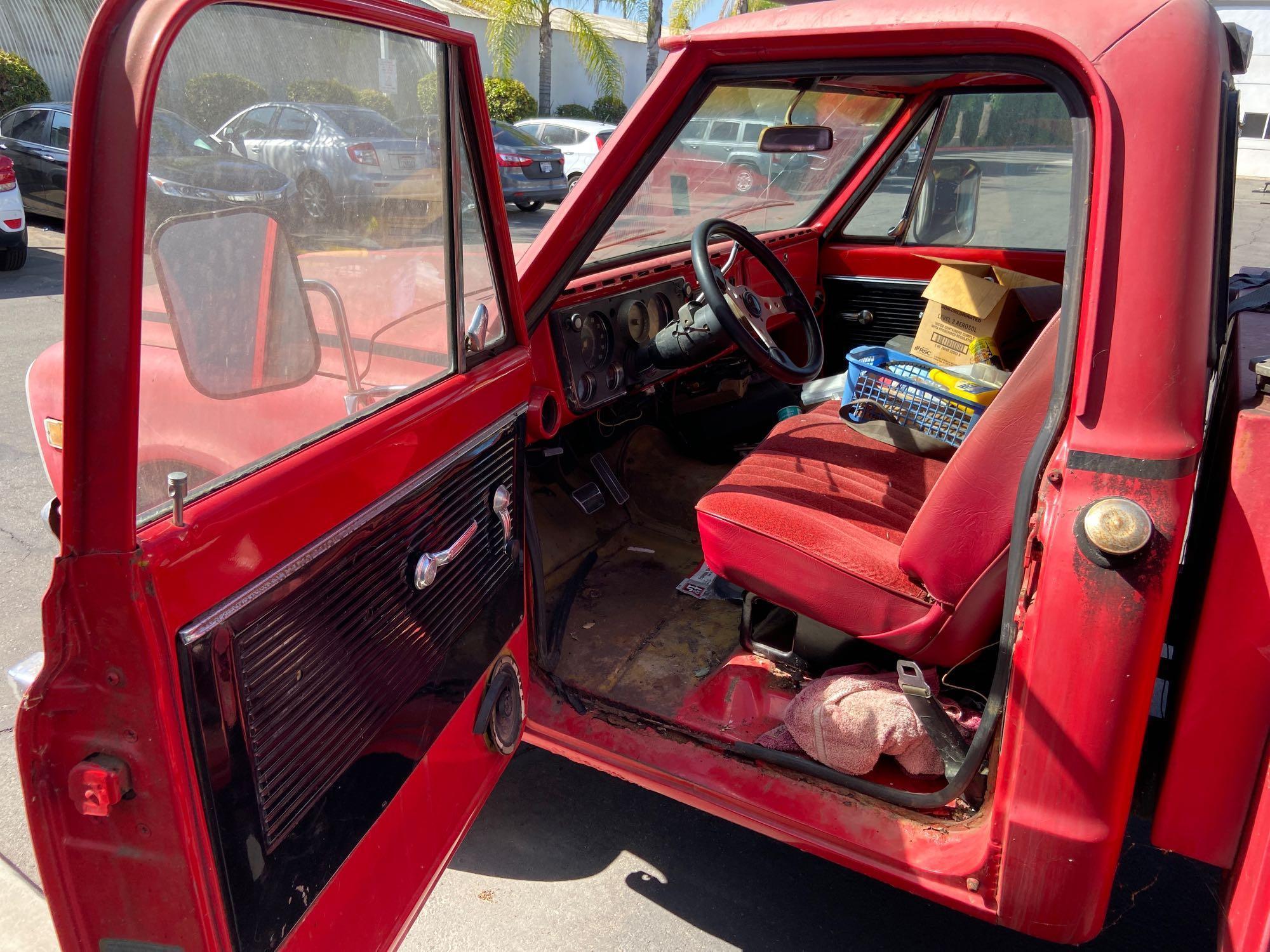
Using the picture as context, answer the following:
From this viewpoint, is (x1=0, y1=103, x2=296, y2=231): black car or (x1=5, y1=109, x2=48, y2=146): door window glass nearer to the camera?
(x1=0, y1=103, x2=296, y2=231): black car

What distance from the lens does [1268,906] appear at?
1.34 m

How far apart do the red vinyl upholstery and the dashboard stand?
0.46 m

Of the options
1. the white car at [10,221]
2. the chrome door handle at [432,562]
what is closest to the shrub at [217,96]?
the chrome door handle at [432,562]

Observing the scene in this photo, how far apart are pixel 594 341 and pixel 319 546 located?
1.46 metres

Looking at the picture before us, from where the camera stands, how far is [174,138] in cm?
106

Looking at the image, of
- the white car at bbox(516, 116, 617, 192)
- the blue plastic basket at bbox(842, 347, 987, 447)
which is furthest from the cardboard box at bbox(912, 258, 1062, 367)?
the white car at bbox(516, 116, 617, 192)

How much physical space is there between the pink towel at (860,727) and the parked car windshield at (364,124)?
1.40 meters

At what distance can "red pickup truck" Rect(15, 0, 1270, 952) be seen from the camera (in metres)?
1.07

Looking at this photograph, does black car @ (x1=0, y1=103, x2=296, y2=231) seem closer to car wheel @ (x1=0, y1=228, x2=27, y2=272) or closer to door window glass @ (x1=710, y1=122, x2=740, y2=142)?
door window glass @ (x1=710, y1=122, x2=740, y2=142)

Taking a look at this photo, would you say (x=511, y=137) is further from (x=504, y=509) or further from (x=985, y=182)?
(x=504, y=509)

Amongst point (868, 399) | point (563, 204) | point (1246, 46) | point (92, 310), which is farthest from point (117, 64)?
point (1246, 46)

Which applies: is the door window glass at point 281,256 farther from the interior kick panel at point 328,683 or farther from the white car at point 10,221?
the white car at point 10,221

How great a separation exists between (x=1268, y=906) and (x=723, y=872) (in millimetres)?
1207

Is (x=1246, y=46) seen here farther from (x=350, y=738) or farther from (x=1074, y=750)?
(x=350, y=738)
